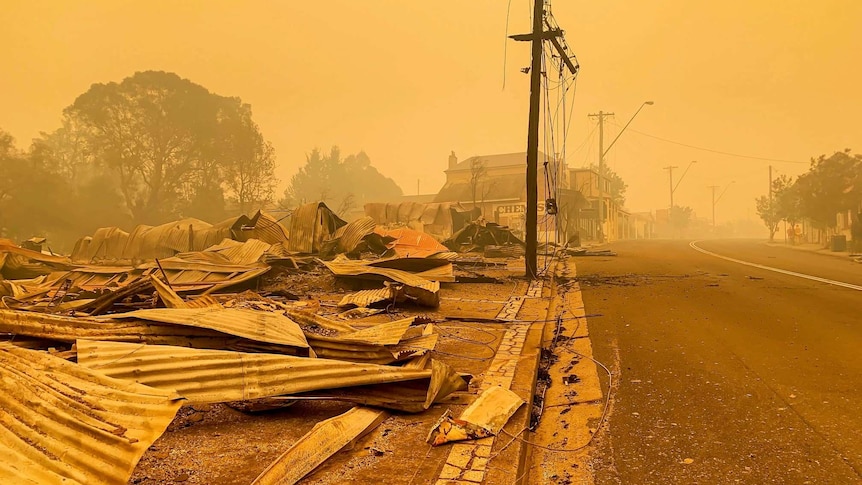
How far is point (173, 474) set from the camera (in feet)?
7.63

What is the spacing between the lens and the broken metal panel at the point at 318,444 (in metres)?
2.28

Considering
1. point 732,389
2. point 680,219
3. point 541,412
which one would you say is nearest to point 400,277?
point 541,412

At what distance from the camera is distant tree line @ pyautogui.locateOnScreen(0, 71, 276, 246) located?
127 ft

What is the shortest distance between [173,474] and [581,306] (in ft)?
23.1

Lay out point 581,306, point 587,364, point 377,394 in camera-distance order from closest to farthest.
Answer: point 377,394, point 587,364, point 581,306

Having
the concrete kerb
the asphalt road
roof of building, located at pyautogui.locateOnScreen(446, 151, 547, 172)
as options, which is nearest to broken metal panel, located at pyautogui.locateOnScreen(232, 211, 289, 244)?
the asphalt road

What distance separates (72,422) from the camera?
211cm

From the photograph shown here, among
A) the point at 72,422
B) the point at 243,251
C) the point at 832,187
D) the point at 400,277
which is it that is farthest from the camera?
the point at 832,187

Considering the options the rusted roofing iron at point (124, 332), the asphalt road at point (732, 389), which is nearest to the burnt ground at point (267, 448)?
the rusted roofing iron at point (124, 332)

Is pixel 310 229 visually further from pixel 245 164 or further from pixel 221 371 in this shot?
pixel 245 164

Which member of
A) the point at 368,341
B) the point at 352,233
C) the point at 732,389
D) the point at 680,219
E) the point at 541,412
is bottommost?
the point at 541,412

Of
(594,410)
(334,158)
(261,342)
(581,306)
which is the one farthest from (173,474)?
(334,158)

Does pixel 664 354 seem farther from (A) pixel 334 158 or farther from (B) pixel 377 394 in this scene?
(A) pixel 334 158

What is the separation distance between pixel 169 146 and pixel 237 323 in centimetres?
4754
